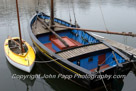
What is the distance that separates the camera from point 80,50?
981cm

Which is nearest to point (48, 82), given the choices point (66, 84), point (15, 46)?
point (66, 84)

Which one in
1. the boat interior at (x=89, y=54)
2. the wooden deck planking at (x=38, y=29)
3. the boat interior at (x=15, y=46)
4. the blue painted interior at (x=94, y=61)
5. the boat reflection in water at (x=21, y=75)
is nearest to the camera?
the boat interior at (x=89, y=54)

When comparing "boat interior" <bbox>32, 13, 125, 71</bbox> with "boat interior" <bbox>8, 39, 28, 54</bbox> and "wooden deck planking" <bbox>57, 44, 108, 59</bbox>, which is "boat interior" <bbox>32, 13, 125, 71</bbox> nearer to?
"wooden deck planking" <bbox>57, 44, 108, 59</bbox>

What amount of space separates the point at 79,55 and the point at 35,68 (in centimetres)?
493

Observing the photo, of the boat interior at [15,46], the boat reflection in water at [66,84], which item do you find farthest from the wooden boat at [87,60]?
the boat interior at [15,46]

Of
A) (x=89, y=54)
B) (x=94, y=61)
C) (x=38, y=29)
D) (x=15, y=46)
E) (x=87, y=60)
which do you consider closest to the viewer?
(x=89, y=54)

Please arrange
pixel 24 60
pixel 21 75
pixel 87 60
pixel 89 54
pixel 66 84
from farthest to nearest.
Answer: pixel 21 75
pixel 24 60
pixel 66 84
pixel 87 60
pixel 89 54

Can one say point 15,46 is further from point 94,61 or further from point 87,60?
point 94,61

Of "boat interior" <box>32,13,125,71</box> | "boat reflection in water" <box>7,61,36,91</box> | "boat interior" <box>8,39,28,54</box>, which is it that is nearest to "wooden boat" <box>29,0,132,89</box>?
"boat interior" <box>32,13,125,71</box>

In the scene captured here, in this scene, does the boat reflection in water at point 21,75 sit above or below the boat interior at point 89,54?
below

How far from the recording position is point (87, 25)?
25969mm

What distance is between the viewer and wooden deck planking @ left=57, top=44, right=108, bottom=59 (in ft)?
30.4

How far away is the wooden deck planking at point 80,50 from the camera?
9273 mm

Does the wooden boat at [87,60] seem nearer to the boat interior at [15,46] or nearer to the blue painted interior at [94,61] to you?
the blue painted interior at [94,61]
